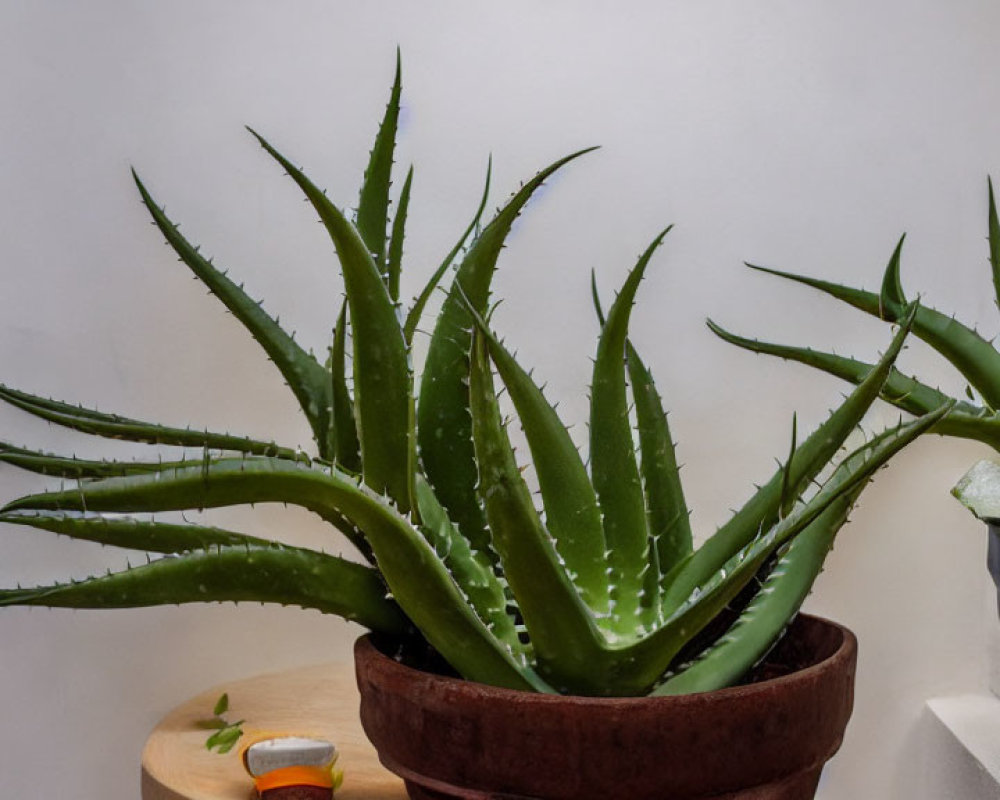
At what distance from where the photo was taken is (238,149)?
0.95 metres

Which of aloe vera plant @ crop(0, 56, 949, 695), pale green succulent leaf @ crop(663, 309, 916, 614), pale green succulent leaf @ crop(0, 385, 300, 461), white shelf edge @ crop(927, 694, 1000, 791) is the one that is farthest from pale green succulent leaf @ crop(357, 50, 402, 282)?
white shelf edge @ crop(927, 694, 1000, 791)

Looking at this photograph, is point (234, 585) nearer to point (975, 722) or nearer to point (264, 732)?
point (264, 732)

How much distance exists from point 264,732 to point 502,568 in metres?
0.27

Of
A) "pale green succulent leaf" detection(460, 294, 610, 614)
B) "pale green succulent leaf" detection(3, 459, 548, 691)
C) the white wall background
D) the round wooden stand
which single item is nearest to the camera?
"pale green succulent leaf" detection(3, 459, 548, 691)

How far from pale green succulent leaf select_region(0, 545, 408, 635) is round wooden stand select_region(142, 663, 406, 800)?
0.49 feet

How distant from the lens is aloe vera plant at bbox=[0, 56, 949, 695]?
0.46 m

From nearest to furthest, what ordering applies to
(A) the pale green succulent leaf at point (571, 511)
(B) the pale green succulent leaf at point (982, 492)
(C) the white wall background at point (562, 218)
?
(A) the pale green succulent leaf at point (571, 511) < (B) the pale green succulent leaf at point (982, 492) < (C) the white wall background at point (562, 218)

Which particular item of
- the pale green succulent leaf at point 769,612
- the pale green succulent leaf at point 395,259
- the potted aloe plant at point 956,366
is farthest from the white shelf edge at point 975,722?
the pale green succulent leaf at point 395,259

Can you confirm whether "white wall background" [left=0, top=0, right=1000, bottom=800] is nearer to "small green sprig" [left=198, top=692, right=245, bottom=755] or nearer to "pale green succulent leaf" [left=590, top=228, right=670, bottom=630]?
"small green sprig" [left=198, top=692, right=245, bottom=755]

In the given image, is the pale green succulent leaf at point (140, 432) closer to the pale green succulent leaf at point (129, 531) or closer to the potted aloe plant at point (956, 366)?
the pale green succulent leaf at point (129, 531)

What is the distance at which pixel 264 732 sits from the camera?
70 cm

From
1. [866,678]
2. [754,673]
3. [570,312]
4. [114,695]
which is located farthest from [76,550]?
[866,678]

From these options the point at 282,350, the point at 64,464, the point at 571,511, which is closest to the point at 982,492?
the point at 571,511

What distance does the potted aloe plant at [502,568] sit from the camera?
0.46 m
